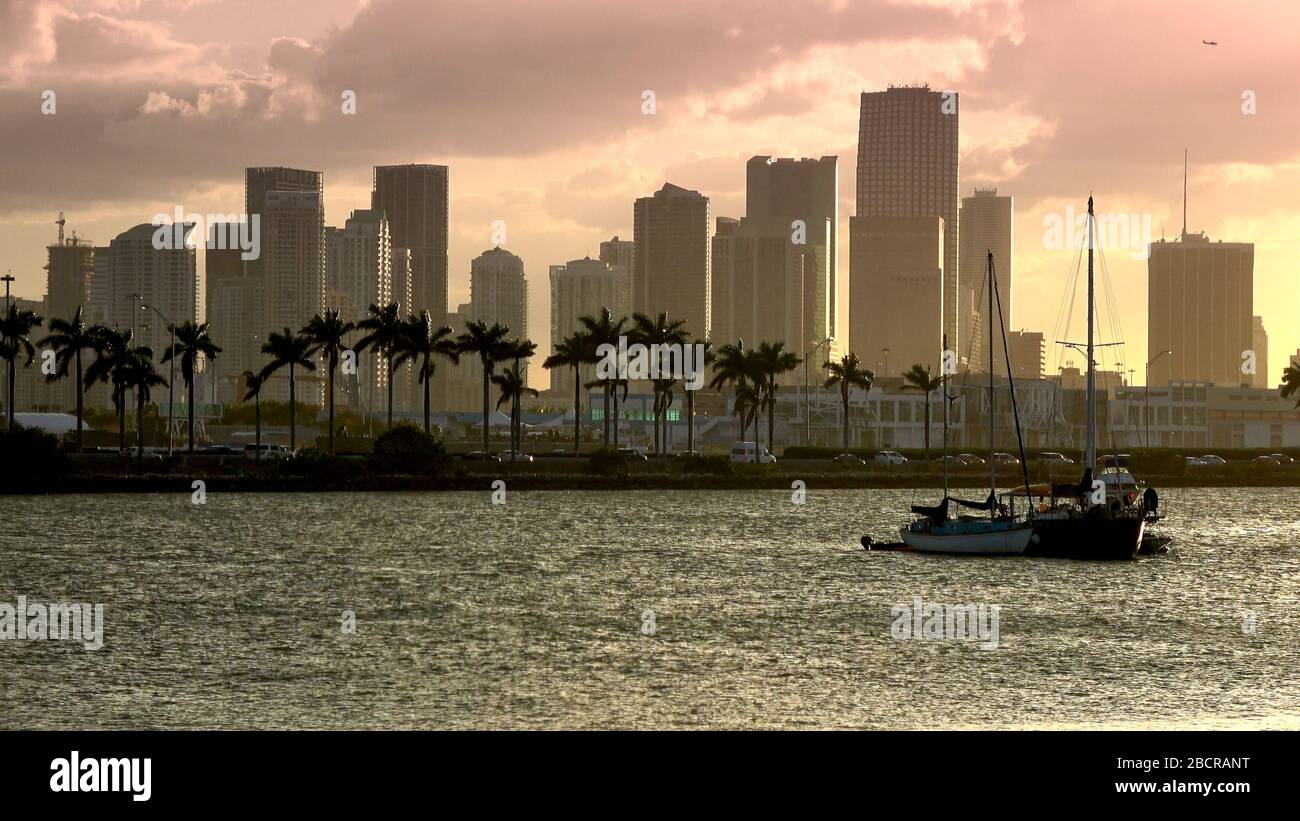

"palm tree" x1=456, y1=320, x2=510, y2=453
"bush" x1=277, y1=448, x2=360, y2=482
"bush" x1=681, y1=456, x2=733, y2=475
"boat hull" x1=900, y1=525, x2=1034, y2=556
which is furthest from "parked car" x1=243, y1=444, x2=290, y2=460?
"boat hull" x1=900, y1=525, x2=1034, y2=556

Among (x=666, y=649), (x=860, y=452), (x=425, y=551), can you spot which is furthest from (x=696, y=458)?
(x=666, y=649)

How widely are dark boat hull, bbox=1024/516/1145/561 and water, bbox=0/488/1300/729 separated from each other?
106 centimetres

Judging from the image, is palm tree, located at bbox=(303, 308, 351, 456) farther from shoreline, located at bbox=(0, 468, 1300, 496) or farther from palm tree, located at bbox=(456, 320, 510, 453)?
shoreline, located at bbox=(0, 468, 1300, 496)

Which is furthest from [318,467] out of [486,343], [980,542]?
[980,542]

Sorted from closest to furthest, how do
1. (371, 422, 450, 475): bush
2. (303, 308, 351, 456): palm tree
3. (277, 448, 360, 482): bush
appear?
(277, 448, 360, 482): bush
(371, 422, 450, 475): bush
(303, 308, 351, 456): palm tree

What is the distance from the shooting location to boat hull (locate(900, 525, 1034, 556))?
75.0 metres

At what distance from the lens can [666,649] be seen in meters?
44.3

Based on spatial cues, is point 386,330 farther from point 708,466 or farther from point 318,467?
point 708,466

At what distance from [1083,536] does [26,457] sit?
3319 inches
